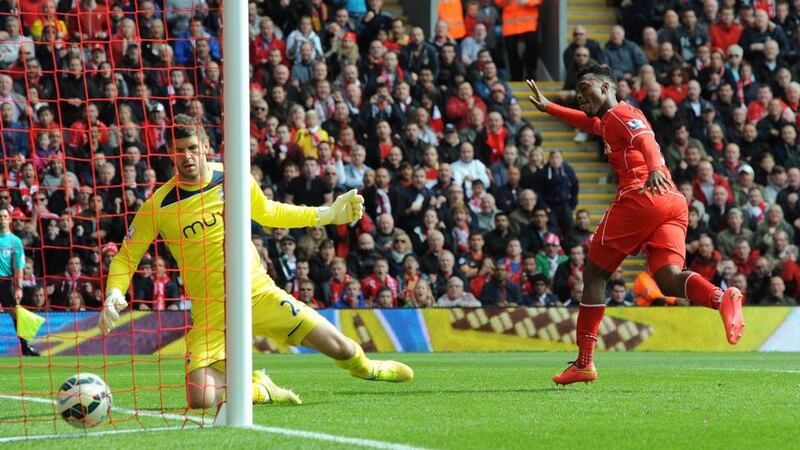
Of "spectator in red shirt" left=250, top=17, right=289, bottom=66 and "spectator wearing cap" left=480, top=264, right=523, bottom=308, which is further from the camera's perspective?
"spectator in red shirt" left=250, top=17, right=289, bottom=66

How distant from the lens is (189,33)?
63.1ft

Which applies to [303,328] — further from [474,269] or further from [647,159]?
[474,269]

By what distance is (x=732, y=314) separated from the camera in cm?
896

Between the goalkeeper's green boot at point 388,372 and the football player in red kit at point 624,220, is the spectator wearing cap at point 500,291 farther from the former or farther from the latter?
the goalkeeper's green boot at point 388,372

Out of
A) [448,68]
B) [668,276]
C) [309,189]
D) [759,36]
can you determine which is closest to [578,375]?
Answer: [668,276]

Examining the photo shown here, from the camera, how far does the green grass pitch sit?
647cm

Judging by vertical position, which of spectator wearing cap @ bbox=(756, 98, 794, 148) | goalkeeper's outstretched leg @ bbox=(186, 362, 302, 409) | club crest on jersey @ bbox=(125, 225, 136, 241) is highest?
club crest on jersey @ bbox=(125, 225, 136, 241)

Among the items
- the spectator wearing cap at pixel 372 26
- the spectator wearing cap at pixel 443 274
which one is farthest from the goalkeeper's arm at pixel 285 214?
the spectator wearing cap at pixel 372 26

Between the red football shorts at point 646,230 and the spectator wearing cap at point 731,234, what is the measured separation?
32.0ft

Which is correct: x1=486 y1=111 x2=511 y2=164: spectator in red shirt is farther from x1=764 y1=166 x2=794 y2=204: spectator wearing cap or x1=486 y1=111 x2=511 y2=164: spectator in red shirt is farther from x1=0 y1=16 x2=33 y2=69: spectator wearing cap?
x1=0 y1=16 x2=33 y2=69: spectator wearing cap

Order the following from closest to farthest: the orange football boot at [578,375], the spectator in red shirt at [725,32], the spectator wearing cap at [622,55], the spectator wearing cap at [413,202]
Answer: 1. the orange football boot at [578,375]
2. the spectator wearing cap at [413,202]
3. the spectator wearing cap at [622,55]
4. the spectator in red shirt at [725,32]

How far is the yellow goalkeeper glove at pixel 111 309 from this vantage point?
25.3ft

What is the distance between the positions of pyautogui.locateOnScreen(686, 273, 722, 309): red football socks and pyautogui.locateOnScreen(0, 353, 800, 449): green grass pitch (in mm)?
607

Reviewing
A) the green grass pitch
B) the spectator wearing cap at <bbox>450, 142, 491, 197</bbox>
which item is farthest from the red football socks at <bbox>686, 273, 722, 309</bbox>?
the spectator wearing cap at <bbox>450, 142, 491, 197</bbox>
